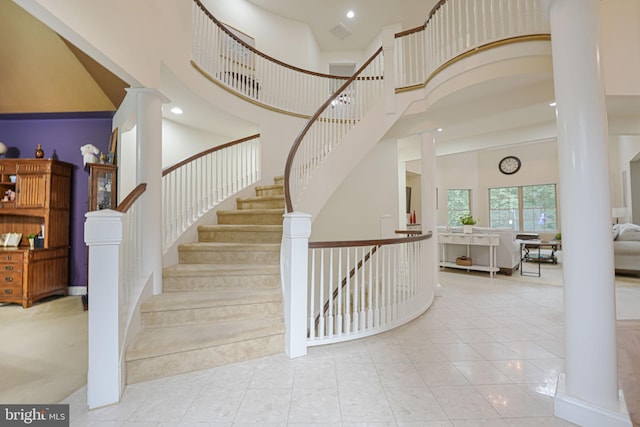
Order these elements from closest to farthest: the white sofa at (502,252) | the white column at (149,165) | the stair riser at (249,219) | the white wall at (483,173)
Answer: the white column at (149,165)
the stair riser at (249,219)
the white sofa at (502,252)
the white wall at (483,173)

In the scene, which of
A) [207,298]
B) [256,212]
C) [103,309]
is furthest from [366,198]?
[103,309]

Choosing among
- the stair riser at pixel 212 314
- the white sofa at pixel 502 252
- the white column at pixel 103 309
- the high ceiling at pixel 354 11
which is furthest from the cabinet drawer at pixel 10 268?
the white sofa at pixel 502 252

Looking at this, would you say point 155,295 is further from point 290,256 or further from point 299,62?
point 299,62

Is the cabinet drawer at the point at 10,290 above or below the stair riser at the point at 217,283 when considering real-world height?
below

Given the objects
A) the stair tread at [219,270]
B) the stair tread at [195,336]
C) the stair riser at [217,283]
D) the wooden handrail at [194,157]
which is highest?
the wooden handrail at [194,157]

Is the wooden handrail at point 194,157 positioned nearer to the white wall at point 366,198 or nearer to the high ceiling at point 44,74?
the high ceiling at point 44,74

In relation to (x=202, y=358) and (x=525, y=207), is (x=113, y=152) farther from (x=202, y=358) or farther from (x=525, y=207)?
(x=525, y=207)

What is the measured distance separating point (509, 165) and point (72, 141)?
37.4 ft

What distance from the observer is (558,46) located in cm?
159

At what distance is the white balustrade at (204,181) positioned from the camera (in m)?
3.22

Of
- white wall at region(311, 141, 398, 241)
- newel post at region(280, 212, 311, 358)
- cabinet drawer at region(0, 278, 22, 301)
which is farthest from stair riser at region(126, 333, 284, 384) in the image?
white wall at region(311, 141, 398, 241)

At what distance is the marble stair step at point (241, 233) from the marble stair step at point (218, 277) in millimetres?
579

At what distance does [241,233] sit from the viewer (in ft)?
11.2

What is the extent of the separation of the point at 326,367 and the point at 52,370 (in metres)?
2.11
